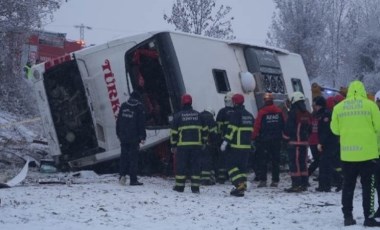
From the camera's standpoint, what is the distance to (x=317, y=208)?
8570 mm

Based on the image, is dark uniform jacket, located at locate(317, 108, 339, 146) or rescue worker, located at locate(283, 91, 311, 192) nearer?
dark uniform jacket, located at locate(317, 108, 339, 146)

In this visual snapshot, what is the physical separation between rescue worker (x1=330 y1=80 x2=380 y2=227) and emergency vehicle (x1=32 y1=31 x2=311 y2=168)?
4.68 metres

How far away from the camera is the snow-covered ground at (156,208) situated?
23.5 ft

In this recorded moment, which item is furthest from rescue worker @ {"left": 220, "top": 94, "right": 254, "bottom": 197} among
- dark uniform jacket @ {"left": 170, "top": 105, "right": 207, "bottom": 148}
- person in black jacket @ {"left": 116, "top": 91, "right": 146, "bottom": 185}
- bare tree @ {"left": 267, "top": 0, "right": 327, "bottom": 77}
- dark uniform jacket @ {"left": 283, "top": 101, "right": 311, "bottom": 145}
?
bare tree @ {"left": 267, "top": 0, "right": 327, "bottom": 77}

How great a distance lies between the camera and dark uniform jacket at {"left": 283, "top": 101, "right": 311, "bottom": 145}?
10.6 metres

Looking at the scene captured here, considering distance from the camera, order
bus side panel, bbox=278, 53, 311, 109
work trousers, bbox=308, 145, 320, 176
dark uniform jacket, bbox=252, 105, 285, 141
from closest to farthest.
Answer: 1. dark uniform jacket, bbox=252, 105, 285, 141
2. work trousers, bbox=308, 145, 320, 176
3. bus side panel, bbox=278, 53, 311, 109

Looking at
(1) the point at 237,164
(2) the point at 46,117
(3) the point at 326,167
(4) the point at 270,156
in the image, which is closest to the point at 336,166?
(3) the point at 326,167

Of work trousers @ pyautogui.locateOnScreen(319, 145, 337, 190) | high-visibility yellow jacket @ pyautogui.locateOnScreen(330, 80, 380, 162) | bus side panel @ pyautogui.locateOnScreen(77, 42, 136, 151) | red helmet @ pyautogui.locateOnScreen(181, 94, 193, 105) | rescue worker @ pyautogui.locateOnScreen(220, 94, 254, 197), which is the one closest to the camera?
high-visibility yellow jacket @ pyautogui.locateOnScreen(330, 80, 380, 162)

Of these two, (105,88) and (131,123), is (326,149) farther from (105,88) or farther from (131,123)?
(105,88)

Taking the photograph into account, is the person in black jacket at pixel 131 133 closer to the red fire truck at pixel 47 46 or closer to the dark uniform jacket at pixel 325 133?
the dark uniform jacket at pixel 325 133

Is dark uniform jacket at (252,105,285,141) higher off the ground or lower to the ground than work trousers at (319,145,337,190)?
higher

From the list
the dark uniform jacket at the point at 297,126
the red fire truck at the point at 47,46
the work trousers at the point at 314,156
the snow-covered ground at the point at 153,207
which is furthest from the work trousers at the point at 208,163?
the red fire truck at the point at 47,46

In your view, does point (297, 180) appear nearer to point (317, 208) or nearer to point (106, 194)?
point (317, 208)

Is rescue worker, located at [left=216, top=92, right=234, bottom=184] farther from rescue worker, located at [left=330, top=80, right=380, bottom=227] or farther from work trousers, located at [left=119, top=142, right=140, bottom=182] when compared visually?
rescue worker, located at [left=330, top=80, right=380, bottom=227]
